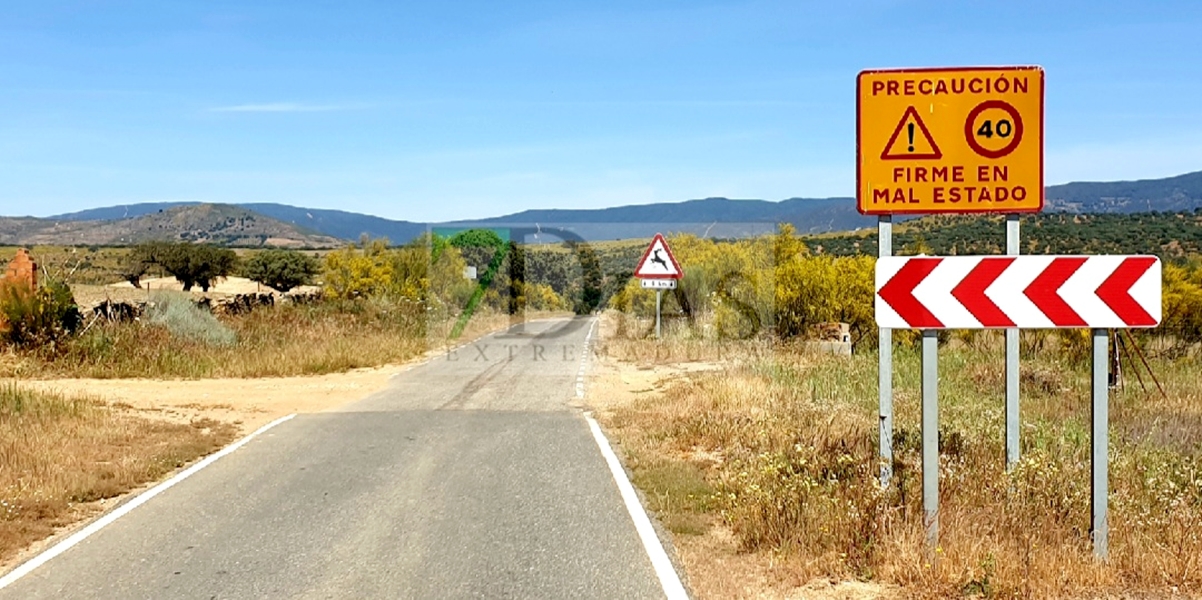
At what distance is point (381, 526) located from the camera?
26.9ft

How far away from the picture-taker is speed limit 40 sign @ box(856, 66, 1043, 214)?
24.1 feet

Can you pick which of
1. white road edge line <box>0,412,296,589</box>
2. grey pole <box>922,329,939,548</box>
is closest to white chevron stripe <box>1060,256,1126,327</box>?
grey pole <box>922,329,939,548</box>

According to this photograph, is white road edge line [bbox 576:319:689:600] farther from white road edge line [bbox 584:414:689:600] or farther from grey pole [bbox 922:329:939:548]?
grey pole [bbox 922:329:939:548]

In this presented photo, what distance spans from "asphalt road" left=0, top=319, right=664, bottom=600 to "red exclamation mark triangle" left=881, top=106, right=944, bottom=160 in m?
3.19

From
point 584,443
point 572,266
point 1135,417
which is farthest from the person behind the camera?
point 572,266

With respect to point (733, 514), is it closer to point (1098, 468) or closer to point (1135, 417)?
point (1098, 468)

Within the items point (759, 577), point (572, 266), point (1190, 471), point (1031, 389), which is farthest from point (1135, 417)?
point (572, 266)

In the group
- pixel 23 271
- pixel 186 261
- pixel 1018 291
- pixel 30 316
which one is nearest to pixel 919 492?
pixel 1018 291

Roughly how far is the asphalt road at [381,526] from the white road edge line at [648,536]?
0.27 feet

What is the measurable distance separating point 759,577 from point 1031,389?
13.0 metres

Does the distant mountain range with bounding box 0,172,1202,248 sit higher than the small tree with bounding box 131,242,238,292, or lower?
higher

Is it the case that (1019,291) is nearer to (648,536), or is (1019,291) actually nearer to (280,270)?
(648,536)

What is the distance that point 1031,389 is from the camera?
59.3 ft

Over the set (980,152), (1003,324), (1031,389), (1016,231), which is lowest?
(1031,389)
